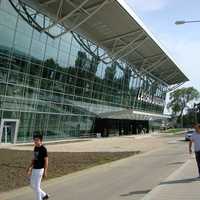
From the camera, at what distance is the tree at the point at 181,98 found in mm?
166500

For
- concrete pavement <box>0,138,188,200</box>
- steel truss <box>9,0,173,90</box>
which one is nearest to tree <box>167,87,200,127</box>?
steel truss <box>9,0,173,90</box>

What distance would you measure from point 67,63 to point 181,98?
128 m

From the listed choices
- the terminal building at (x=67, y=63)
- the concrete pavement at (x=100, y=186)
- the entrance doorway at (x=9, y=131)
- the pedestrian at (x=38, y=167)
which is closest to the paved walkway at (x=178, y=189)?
the concrete pavement at (x=100, y=186)

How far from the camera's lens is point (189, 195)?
32.2ft

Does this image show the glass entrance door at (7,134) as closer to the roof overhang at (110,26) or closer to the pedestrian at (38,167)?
the roof overhang at (110,26)

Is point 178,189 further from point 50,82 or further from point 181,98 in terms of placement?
point 181,98

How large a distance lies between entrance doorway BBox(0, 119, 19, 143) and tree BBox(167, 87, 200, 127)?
5239 inches

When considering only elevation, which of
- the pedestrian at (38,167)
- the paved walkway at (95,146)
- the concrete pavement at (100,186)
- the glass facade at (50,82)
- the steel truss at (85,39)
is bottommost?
the concrete pavement at (100,186)

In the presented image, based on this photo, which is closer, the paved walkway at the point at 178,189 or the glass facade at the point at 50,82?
→ the paved walkway at the point at 178,189

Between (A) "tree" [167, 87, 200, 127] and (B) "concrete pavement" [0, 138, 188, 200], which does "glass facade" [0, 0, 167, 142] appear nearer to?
(B) "concrete pavement" [0, 138, 188, 200]

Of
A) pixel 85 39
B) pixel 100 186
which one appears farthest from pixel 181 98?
pixel 100 186

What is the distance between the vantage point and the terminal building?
119 feet

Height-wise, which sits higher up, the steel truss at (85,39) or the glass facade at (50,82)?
the steel truss at (85,39)

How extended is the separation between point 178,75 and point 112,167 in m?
76.5
